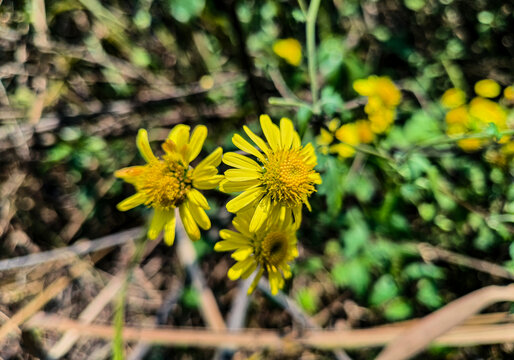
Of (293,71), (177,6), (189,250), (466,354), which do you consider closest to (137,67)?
(177,6)

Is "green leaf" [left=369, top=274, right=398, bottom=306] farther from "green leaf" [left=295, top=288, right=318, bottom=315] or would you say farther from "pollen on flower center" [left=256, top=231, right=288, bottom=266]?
"pollen on flower center" [left=256, top=231, right=288, bottom=266]

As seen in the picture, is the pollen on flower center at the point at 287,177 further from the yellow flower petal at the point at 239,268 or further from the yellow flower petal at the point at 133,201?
the yellow flower petal at the point at 133,201

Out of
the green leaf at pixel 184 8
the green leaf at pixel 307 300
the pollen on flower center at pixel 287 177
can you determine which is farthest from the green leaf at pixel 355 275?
the green leaf at pixel 184 8

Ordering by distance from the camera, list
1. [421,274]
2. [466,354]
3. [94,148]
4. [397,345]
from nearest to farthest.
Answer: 1. [397,345]
2. [421,274]
3. [466,354]
4. [94,148]

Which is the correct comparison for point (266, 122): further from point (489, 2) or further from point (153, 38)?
point (489, 2)

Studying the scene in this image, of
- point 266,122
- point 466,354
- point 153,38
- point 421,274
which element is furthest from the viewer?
point 153,38

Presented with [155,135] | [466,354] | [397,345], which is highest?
[155,135]
